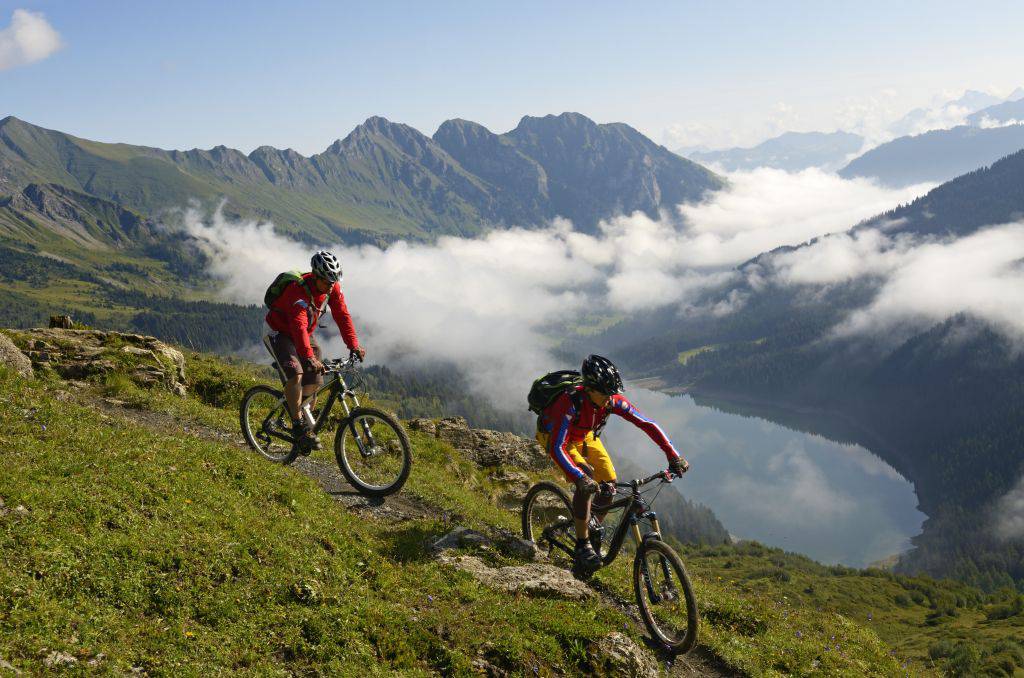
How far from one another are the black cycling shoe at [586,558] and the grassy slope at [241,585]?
748 mm

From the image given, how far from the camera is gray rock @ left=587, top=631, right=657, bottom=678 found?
30.1 feet

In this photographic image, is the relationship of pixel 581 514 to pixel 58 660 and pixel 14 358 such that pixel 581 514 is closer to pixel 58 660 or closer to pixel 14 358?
pixel 58 660

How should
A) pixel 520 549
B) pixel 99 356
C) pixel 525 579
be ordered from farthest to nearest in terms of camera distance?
pixel 99 356, pixel 520 549, pixel 525 579

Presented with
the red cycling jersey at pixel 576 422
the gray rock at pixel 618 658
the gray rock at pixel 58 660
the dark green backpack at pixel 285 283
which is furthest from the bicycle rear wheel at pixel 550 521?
the gray rock at pixel 58 660

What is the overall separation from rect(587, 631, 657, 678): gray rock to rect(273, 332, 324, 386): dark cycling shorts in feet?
27.0

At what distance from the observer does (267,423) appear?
15.2 meters

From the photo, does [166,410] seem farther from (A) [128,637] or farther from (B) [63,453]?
(A) [128,637]

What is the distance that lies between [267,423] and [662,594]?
10.5 meters

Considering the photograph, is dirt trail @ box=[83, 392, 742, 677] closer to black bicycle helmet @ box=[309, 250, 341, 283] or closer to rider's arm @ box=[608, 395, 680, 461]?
rider's arm @ box=[608, 395, 680, 461]

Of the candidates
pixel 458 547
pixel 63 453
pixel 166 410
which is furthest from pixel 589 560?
pixel 166 410

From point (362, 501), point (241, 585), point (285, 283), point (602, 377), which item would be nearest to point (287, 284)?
point (285, 283)

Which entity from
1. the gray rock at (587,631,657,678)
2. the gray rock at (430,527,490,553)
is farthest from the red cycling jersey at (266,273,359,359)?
the gray rock at (587,631,657,678)

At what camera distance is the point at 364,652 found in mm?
8016

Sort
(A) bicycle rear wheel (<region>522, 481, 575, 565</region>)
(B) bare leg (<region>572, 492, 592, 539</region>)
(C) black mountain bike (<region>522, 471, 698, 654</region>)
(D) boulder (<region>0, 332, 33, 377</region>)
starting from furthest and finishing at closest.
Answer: (D) boulder (<region>0, 332, 33, 377</region>) < (A) bicycle rear wheel (<region>522, 481, 575, 565</region>) < (B) bare leg (<region>572, 492, 592, 539</region>) < (C) black mountain bike (<region>522, 471, 698, 654</region>)
